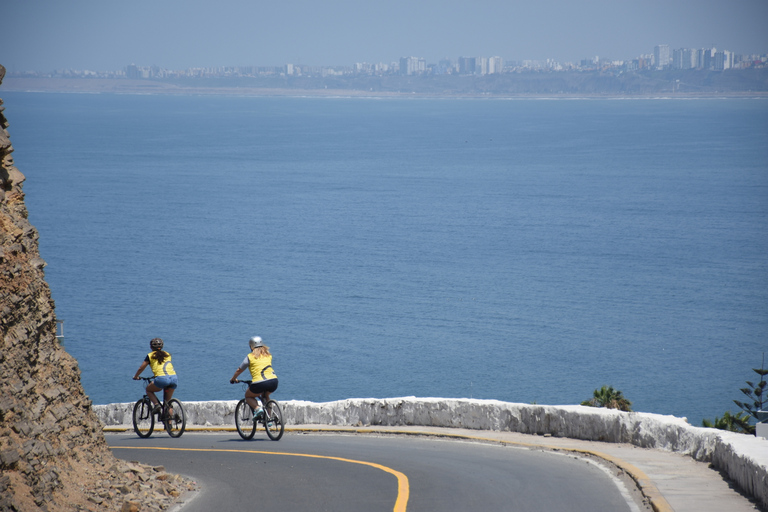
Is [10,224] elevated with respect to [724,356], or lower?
elevated

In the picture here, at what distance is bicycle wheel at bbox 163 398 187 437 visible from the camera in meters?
12.4

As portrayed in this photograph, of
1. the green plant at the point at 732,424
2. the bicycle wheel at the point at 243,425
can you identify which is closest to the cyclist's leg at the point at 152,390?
the bicycle wheel at the point at 243,425

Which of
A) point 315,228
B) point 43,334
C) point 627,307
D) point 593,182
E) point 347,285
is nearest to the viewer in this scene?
point 43,334

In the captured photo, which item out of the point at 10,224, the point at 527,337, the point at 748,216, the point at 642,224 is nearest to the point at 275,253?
the point at 527,337

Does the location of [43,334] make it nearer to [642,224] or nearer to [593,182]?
[642,224]

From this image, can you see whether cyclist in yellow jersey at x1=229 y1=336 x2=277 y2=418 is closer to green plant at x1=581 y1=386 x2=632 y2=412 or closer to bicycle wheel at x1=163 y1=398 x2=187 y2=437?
bicycle wheel at x1=163 y1=398 x2=187 y2=437

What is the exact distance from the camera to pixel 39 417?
302 inches

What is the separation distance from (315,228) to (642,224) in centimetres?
4009

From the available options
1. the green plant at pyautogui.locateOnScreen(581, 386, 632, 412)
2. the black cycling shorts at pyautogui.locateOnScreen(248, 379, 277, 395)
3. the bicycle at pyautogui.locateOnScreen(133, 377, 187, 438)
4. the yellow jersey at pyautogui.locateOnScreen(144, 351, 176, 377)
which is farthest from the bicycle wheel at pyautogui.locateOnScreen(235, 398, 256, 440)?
the green plant at pyautogui.locateOnScreen(581, 386, 632, 412)

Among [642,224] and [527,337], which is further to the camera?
[642,224]

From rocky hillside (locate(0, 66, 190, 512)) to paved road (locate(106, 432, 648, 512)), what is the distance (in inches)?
29.3

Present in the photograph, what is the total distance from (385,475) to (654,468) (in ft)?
9.53

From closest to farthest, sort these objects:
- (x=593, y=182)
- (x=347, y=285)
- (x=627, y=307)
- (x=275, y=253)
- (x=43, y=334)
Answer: (x=43, y=334), (x=627, y=307), (x=347, y=285), (x=275, y=253), (x=593, y=182)

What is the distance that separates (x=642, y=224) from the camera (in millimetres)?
99688
